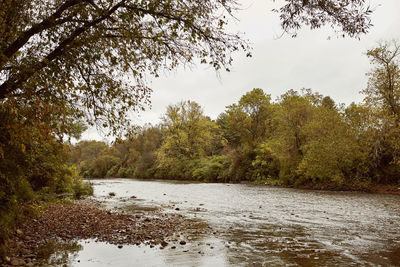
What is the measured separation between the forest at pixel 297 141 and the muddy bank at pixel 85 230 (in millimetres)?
2722

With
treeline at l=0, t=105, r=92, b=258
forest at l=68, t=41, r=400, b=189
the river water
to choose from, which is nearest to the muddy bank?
treeline at l=0, t=105, r=92, b=258

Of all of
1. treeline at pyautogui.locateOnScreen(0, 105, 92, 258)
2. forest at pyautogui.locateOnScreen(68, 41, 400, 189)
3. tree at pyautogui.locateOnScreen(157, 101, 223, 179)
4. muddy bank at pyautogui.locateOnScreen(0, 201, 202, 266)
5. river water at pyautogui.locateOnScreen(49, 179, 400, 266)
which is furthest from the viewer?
tree at pyautogui.locateOnScreen(157, 101, 223, 179)

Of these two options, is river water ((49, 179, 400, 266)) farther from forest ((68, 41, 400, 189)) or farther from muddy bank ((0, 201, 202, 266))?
forest ((68, 41, 400, 189))

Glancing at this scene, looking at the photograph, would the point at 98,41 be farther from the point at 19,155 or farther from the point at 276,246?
the point at 276,246

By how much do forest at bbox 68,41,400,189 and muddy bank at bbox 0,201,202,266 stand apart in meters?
2.72

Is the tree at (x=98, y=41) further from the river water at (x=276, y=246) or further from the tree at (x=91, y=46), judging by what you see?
the river water at (x=276, y=246)

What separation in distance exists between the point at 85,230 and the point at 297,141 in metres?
28.0

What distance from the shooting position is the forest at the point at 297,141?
24750 mm

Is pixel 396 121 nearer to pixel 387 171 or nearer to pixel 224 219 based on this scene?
pixel 387 171

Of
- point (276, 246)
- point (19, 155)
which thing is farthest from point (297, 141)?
point (19, 155)

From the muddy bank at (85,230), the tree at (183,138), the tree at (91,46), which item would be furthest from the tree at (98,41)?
the tree at (183,138)

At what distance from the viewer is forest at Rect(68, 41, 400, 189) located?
24.8 meters

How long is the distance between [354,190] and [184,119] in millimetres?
33691

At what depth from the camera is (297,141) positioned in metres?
32.7
